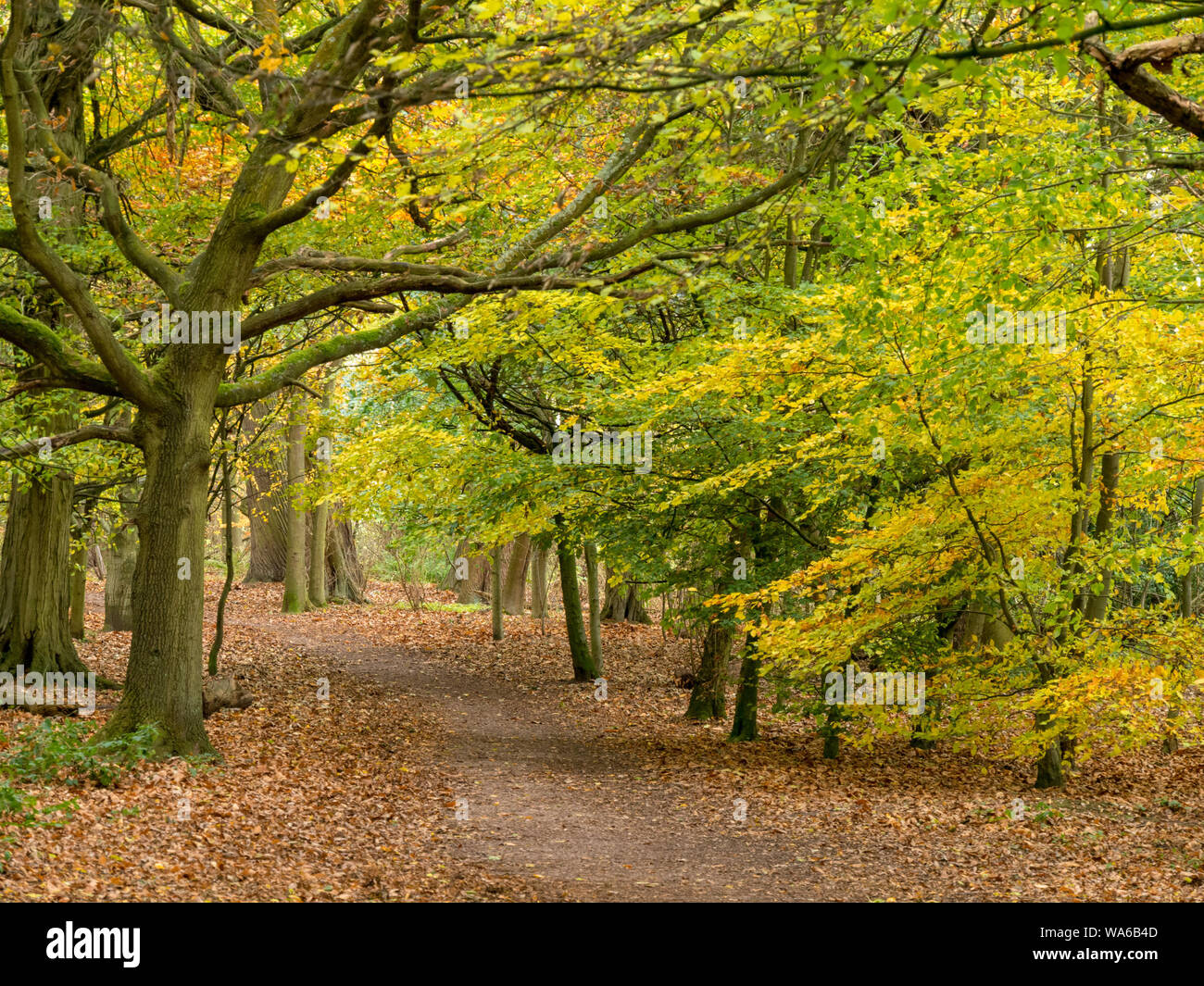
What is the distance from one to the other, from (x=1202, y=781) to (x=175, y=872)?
10.7 metres

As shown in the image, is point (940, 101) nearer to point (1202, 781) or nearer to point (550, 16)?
point (550, 16)

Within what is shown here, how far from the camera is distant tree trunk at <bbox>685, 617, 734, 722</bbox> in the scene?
49.4 ft

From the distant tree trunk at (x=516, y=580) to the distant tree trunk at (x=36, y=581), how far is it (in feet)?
46.9

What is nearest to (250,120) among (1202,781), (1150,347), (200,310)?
(200,310)

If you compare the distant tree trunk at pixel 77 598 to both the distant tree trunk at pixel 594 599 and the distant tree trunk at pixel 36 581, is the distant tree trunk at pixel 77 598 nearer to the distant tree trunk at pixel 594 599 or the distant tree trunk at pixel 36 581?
the distant tree trunk at pixel 36 581

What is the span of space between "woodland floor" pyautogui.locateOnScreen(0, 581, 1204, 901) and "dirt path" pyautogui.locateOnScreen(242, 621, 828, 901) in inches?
1.3

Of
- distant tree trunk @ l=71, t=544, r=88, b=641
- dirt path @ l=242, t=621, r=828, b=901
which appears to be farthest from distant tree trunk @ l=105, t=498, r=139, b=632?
dirt path @ l=242, t=621, r=828, b=901

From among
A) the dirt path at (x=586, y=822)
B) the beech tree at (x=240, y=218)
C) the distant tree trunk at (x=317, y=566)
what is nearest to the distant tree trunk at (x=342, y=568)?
the distant tree trunk at (x=317, y=566)

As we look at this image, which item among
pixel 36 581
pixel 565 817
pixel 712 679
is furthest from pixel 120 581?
pixel 565 817

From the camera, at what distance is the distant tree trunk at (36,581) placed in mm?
11836

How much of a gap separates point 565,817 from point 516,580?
18.3 m

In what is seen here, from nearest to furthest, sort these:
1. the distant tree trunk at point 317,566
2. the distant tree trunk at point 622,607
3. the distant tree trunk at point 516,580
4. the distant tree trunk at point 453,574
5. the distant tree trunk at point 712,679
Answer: the distant tree trunk at point 712,679, the distant tree trunk at point 317,566, the distant tree trunk at point 622,607, the distant tree trunk at point 516,580, the distant tree trunk at point 453,574

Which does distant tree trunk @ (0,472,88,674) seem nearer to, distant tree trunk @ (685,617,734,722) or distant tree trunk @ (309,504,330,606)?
distant tree trunk @ (685,617,734,722)

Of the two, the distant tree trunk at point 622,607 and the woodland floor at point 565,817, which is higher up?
the distant tree trunk at point 622,607
